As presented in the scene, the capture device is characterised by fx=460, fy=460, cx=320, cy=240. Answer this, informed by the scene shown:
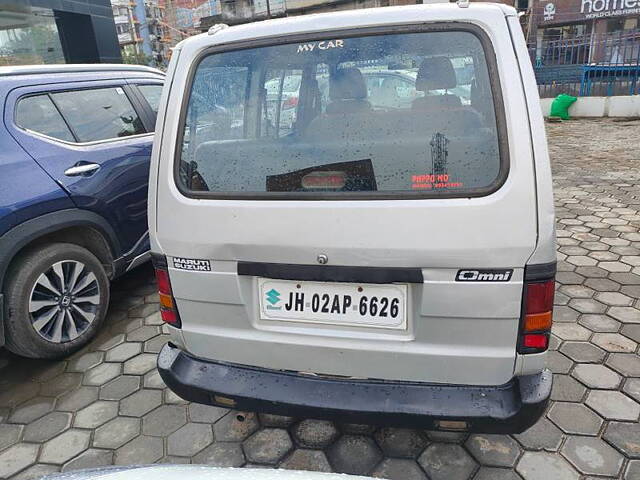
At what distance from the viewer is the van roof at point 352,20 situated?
1600 millimetres

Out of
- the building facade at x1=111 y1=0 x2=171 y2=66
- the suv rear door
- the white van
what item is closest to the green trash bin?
the suv rear door

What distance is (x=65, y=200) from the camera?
294 cm

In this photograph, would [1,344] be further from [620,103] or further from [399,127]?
[620,103]

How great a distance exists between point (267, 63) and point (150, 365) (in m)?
2.06

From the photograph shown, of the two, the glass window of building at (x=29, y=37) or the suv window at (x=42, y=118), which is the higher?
the glass window of building at (x=29, y=37)

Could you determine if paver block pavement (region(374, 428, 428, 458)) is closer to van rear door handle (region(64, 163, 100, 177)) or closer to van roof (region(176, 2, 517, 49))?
van roof (region(176, 2, 517, 49))

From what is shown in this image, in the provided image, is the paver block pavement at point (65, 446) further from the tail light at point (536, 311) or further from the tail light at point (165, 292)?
the tail light at point (536, 311)

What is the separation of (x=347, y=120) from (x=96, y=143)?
233 centimetres

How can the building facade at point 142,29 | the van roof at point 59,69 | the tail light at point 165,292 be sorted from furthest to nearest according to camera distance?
the building facade at point 142,29
the van roof at point 59,69
the tail light at point 165,292

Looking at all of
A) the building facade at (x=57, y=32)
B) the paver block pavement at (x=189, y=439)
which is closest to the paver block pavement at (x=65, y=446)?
the paver block pavement at (x=189, y=439)

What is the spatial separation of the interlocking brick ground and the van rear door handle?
1140 mm

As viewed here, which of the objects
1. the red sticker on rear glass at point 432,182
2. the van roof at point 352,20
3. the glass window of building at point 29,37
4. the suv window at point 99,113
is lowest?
the red sticker on rear glass at point 432,182

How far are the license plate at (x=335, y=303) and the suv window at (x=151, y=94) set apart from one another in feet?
9.38

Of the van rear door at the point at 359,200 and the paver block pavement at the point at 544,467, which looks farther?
the paver block pavement at the point at 544,467
